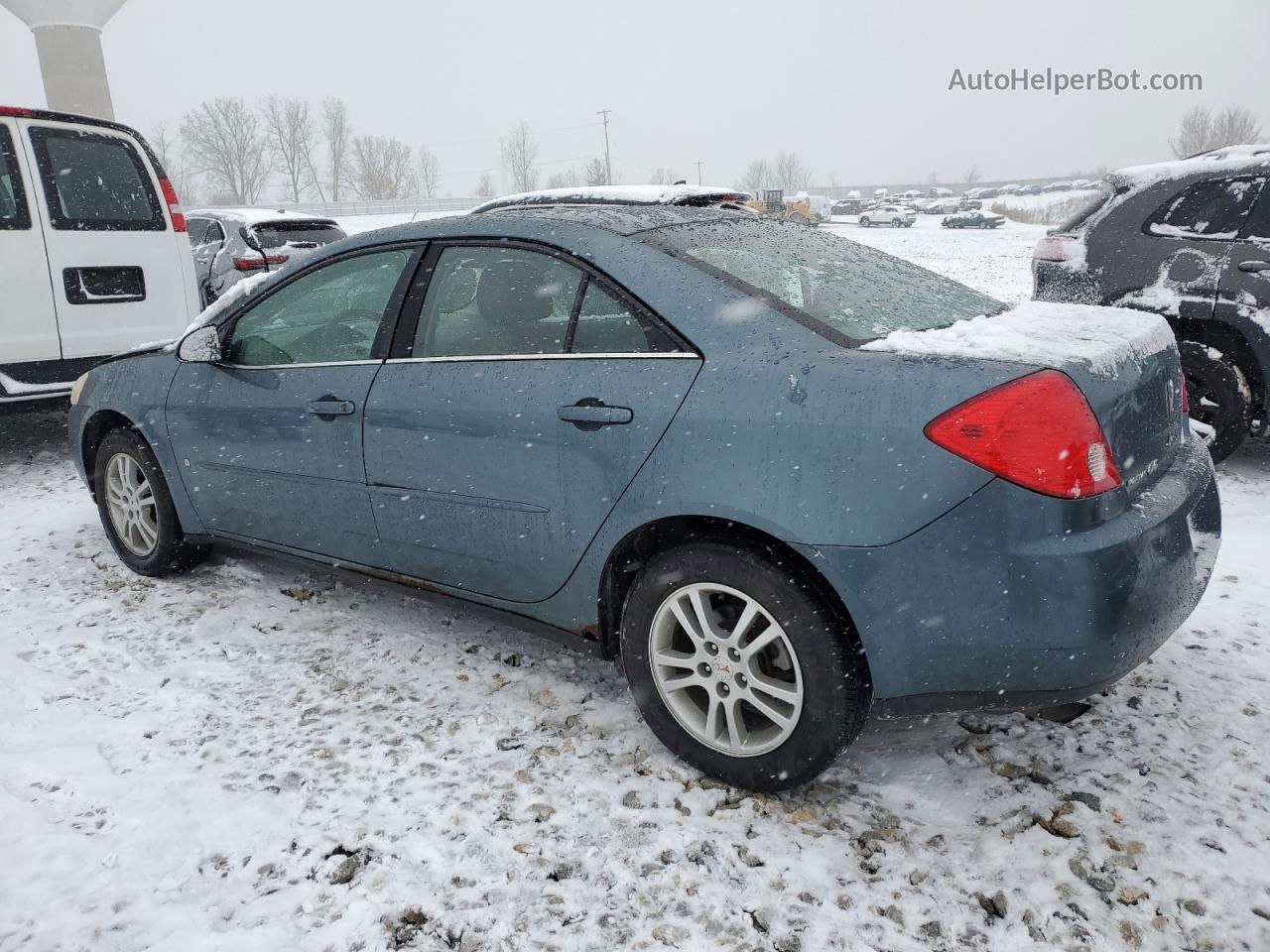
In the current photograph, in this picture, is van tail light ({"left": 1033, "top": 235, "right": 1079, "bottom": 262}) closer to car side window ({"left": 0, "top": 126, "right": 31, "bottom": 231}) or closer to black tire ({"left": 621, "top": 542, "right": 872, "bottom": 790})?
black tire ({"left": 621, "top": 542, "right": 872, "bottom": 790})

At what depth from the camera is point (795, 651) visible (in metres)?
2.34

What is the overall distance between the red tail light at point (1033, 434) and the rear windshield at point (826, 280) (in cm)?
41

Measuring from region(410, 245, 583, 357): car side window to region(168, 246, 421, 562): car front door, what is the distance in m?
0.18

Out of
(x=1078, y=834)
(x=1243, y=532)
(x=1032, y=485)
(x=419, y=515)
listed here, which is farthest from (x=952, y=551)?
(x=1243, y=532)

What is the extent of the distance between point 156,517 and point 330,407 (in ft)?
4.81

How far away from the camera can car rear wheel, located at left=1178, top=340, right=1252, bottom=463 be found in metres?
5.04

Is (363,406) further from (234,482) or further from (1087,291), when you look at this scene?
(1087,291)

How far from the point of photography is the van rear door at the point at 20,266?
542 centimetres

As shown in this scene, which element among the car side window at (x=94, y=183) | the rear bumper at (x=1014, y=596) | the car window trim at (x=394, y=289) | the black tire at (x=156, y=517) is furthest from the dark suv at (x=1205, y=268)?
the car side window at (x=94, y=183)

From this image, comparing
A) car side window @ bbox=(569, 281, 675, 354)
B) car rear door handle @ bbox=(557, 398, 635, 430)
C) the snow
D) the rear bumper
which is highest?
car side window @ bbox=(569, 281, 675, 354)

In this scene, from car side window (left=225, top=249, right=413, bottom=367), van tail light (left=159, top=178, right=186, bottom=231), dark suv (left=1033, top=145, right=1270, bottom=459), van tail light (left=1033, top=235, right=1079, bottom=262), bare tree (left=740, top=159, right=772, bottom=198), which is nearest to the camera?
car side window (left=225, top=249, right=413, bottom=367)

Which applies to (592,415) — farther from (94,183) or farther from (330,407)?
(94,183)

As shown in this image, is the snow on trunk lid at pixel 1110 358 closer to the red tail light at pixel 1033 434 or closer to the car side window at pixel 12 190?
the red tail light at pixel 1033 434

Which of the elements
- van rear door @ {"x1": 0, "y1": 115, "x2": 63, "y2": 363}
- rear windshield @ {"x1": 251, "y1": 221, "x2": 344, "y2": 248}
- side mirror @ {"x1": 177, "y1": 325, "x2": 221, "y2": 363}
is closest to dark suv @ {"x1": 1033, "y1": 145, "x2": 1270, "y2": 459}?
side mirror @ {"x1": 177, "y1": 325, "x2": 221, "y2": 363}
